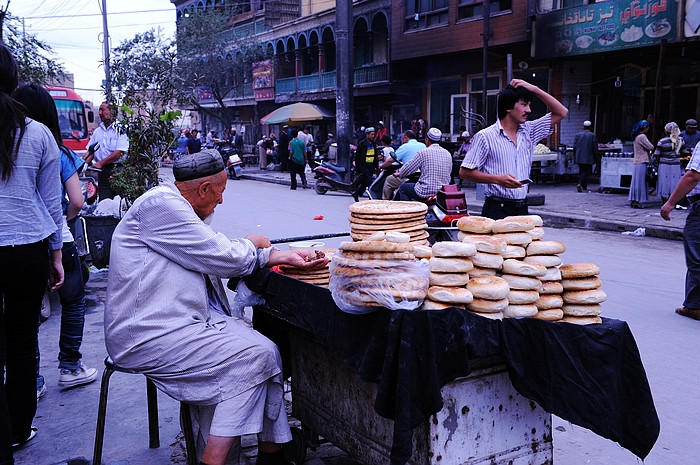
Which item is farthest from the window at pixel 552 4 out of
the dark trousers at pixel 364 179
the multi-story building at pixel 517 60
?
the dark trousers at pixel 364 179

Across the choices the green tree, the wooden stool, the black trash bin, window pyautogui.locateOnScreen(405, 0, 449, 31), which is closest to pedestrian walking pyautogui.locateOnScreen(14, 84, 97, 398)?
the wooden stool

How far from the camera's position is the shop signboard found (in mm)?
36969

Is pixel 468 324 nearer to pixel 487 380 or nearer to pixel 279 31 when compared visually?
pixel 487 380

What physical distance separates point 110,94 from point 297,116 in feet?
66.1

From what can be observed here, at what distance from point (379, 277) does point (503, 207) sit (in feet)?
7.95

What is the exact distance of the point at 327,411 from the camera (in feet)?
10.1

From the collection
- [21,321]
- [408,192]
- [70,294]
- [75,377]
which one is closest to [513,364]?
[21,321]

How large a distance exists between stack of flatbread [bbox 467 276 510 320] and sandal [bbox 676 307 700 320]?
4.30 meters

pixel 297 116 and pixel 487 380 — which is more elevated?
pixel 297 116

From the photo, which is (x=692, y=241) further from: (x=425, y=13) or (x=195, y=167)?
(x=425, y=13)

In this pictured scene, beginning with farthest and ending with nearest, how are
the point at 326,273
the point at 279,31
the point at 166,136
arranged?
the point at 279,31, the point at 166,136, the point at 326,273

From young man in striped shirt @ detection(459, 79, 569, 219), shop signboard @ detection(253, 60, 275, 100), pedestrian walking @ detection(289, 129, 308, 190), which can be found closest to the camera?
young man in striped shirt @ detection(459, 79, 569, 219)

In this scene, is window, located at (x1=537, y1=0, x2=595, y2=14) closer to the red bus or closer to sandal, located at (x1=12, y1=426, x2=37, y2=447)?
the red bus

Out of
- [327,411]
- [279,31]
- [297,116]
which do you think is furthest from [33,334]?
[279,31]
